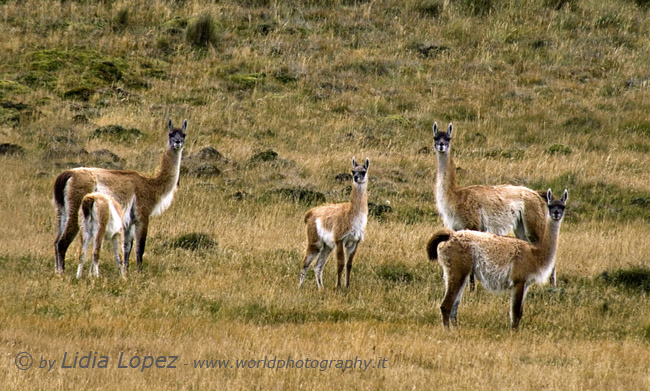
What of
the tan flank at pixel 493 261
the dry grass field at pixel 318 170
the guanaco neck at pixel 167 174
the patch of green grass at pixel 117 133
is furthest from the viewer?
the patch of green grass at pixel 117 133

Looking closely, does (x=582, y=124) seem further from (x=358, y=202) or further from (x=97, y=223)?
(x=97, y=223)

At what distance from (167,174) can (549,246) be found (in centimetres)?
610

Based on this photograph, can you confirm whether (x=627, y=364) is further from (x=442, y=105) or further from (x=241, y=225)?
(x=442, y=105)

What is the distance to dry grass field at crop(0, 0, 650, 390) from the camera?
876 cm

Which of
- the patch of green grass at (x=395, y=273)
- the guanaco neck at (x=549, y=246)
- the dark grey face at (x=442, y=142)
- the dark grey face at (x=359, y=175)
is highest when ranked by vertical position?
the dark grey face at (x=442, y=142)

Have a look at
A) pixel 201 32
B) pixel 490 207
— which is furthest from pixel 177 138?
pixel 201 32

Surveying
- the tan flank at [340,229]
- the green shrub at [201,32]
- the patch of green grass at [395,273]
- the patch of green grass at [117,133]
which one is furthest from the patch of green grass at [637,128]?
the tan flank at [340,229]

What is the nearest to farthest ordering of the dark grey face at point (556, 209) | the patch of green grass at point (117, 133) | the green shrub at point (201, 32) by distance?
the dark grey face at point (556, 209) < the patch of green grass at point (117, 133) < the green shrub at point (201, 32)

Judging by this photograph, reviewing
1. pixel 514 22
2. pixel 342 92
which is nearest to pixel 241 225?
pixel 342 92

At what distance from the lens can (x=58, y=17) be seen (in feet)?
98.7

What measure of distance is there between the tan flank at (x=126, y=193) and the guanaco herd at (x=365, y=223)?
0.05 ft

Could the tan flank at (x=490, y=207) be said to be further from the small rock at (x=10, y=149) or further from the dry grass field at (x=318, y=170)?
the small rock at (x=10, y=149)

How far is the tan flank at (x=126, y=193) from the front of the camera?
1207cm

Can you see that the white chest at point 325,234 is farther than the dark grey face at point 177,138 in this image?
No
